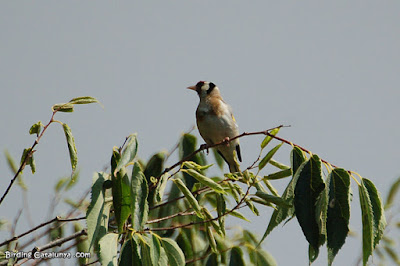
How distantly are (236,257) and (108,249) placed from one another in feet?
4.44

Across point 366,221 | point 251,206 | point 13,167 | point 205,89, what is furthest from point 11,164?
point 205,89

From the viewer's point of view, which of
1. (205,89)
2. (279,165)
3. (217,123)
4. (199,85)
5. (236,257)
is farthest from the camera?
(199,85)

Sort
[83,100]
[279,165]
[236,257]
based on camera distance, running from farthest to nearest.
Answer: [236,257], [279,165], [83,100]

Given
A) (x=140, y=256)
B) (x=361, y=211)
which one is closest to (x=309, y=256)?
(x=361, y=211)

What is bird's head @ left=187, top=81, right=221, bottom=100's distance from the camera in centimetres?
625

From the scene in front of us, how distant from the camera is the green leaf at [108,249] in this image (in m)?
2.21

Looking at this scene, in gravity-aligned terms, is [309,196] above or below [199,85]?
below

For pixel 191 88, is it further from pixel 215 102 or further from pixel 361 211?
pixel 361 211

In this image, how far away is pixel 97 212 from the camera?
240 cm

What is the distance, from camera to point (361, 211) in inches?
96.6

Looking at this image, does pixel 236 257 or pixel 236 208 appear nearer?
pixel 236 208

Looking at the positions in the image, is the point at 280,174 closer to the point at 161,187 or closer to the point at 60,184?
the point at 161,187

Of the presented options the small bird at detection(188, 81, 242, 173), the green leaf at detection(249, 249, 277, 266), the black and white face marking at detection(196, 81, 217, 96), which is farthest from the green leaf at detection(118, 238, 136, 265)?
the black and white face marking at detection(196, 81, 217, 96)

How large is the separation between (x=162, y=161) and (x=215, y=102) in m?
2.97
